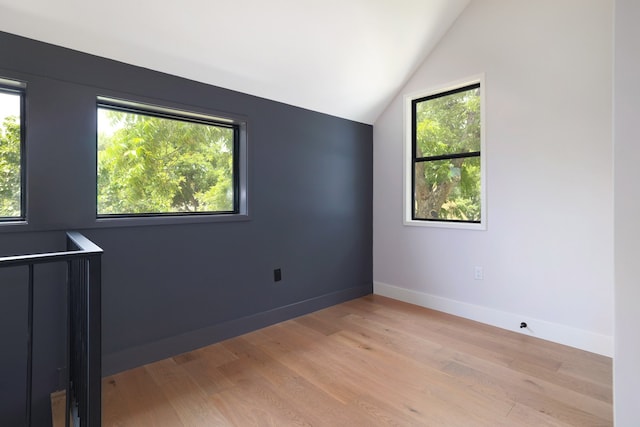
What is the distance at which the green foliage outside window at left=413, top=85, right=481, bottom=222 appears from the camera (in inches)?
119

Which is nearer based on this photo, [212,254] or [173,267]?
[173,267]

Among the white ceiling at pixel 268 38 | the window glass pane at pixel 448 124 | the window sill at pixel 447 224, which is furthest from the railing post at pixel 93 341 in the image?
the window glass pane at pixel 448 124

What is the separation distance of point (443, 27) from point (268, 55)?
1727 millimetres

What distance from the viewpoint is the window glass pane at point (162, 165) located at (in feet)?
7.04

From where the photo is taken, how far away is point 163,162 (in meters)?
2.39

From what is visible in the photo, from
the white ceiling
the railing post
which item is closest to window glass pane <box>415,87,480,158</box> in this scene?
the white ceiling

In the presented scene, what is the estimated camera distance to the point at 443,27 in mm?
2996

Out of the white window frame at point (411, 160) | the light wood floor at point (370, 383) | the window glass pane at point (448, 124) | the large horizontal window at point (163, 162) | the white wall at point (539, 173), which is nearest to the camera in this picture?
the light wood floor at point (370, 383)

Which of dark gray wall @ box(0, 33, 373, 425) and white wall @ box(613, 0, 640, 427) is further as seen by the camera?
dark gray wall @ box(0, 33, 373, 425)

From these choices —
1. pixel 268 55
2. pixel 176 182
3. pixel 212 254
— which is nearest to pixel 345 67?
pixel 268 55

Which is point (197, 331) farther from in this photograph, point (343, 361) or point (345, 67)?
point (345, 67)

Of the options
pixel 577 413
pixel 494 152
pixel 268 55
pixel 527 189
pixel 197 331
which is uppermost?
pixel 268 55

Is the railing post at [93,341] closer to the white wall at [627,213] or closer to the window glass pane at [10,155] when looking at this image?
the window glass pane at [10,155]

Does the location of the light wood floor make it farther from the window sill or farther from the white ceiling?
the white ceiling
